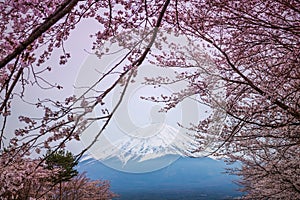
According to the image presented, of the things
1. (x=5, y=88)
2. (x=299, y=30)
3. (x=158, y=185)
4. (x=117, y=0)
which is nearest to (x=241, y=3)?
(x=299, y=30)

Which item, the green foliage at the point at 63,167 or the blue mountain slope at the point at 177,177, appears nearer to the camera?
the green foliage at the point at 63,167

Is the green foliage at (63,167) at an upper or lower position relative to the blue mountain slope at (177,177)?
lower

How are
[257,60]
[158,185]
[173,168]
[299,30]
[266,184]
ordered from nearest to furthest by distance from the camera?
[299,30] < [257,60] < [266,184] < [158,185] < [173,168]

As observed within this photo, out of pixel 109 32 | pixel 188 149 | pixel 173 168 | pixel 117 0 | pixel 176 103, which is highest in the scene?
pixel 173 168

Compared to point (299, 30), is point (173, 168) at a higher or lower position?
higher

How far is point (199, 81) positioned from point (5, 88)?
A: 2.16 metres

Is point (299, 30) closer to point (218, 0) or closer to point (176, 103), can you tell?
point (218, 0)

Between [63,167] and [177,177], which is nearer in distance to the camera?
[63,167]

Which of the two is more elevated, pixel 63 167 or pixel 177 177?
pixel 177 177

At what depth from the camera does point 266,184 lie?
5453 mm

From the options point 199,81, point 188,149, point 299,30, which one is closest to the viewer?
point 299,30

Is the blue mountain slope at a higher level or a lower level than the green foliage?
higher

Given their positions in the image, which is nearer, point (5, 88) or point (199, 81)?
point (5, 88)

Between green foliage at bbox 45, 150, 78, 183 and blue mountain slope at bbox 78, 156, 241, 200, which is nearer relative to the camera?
green foliage at bbox 45, 150, 78, 183
